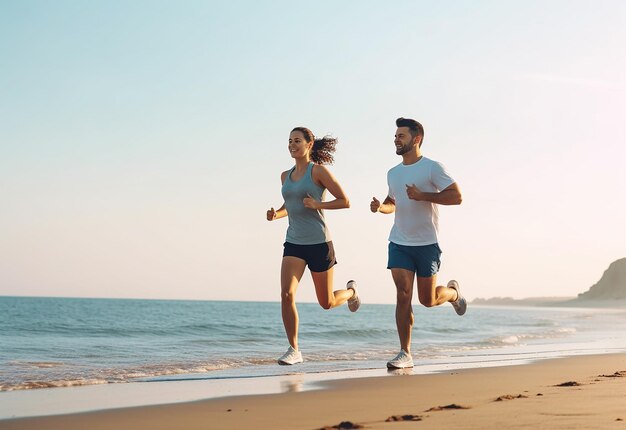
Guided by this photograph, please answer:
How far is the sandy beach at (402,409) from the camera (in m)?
4.18

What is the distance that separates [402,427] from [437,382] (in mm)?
2792

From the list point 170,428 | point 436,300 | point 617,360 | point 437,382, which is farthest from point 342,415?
point 617,360

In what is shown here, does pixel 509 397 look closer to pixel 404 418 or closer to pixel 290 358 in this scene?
pixel 404 418

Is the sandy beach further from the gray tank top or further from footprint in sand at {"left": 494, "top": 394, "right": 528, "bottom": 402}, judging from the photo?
the gray tank top

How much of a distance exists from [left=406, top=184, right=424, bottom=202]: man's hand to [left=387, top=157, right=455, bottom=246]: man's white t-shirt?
0.98ft

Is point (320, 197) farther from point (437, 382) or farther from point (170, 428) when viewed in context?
point (170, 428)

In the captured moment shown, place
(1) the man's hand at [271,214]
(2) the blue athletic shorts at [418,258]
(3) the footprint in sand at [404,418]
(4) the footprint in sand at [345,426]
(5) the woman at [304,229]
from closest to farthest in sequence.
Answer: (4) the footprint in sand at [345,426], (3) the footprint in sand at [404,418], (5) the woman at [304,229], (2) the blue athletic shorts at [418,258], (1) the man's hand at [271,214]

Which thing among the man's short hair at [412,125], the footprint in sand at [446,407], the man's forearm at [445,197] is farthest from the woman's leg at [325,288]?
the footprint in sand at [446,407]

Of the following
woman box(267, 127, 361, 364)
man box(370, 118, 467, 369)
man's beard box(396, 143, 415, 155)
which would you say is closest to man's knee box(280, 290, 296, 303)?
woman box(267, 127, 361, 364)

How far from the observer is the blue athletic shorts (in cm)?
754

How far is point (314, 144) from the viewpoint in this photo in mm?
7887

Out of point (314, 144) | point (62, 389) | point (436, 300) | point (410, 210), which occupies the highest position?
point (314, 144)

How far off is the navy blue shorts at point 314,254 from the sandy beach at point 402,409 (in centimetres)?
116

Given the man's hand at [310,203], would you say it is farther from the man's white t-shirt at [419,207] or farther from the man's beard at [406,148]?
the man's beard at [406,148]
